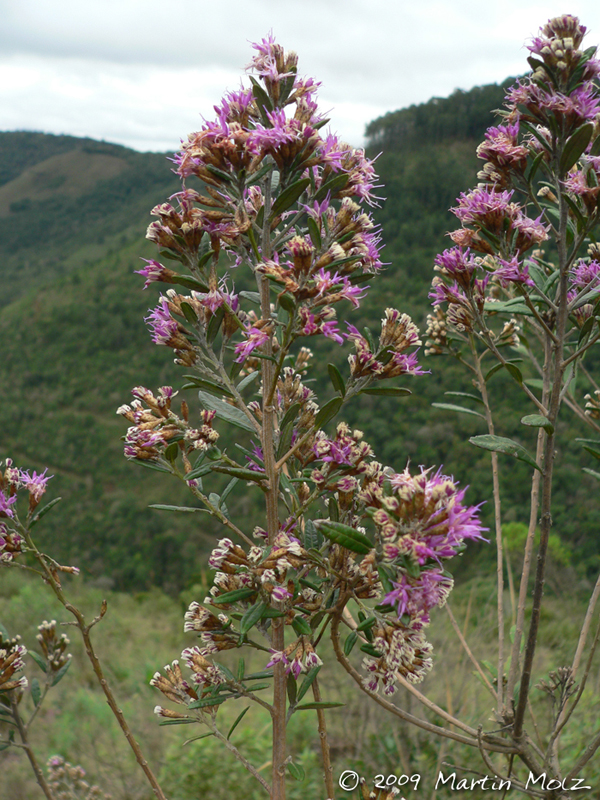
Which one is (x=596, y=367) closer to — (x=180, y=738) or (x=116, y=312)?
(x=180, y=738)

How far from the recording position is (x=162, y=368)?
27969 mm

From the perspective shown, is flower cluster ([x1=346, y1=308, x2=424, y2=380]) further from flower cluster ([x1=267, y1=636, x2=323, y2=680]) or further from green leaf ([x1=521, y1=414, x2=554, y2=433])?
flower cluster ([x1=267, y1=636, x2=323, y2=680])

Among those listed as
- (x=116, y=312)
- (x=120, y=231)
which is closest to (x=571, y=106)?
(x=116, y=312)

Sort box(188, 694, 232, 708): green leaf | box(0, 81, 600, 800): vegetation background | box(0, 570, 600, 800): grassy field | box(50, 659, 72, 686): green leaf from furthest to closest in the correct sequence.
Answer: box(0, 81, 600, 800): vegetation background, box(0, 570, 600, 800): grassy field, box(50, 659, 72, 686): green leaf, box(188, 694, 232, 708): green leaf

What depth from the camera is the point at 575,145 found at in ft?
4.05

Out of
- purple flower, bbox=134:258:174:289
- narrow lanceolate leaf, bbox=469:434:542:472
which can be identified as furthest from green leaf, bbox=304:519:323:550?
purple flower, bbox=134:258:174:289

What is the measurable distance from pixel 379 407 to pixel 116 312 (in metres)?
20.9

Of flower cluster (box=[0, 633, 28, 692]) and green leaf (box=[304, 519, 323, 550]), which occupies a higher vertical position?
green leaf (box=[304, 519, 323, 550])

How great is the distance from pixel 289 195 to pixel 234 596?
32.4 inches

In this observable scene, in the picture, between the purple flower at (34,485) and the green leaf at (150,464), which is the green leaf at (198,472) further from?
the purple flower at (34,485)

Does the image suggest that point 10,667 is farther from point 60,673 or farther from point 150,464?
point 150,464

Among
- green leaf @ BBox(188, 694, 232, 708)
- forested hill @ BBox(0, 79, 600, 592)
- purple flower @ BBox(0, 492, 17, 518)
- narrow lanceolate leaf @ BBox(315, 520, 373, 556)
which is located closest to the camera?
narrow lanceolate leaf @ BBox(315, 520, 373, 556)

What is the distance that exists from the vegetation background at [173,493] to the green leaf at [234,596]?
137 cm

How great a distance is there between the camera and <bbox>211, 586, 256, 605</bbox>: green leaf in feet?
3.80
